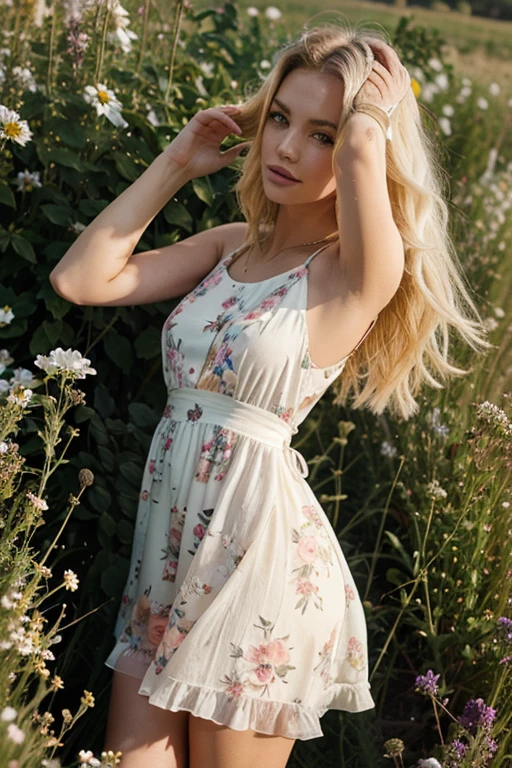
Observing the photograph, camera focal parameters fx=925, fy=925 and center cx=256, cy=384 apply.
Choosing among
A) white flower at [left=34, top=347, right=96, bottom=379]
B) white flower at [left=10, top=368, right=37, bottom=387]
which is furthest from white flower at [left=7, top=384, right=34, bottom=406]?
white flower at [left=10, top=368, right=37, bottom=387]

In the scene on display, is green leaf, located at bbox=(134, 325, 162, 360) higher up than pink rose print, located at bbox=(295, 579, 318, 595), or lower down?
higher up

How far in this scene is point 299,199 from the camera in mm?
2180

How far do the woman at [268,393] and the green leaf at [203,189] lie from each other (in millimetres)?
223

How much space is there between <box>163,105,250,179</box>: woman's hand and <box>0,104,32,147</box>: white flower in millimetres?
353

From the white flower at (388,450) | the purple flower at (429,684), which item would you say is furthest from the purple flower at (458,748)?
the white flower at (388,450)

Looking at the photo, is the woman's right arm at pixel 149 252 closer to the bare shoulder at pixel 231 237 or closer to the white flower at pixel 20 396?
the bare shoulder at pixel 231 237

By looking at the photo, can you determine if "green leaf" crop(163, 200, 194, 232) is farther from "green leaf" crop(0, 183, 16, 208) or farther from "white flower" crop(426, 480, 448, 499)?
"white flower" crop(426, 480, 448, 499)

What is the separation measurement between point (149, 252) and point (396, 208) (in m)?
0.64

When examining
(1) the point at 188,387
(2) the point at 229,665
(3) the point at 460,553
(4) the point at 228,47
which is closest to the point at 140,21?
(4) the point at 228,47

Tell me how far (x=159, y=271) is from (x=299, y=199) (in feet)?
1.43

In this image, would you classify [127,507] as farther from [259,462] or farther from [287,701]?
[287,701]

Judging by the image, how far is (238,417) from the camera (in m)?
2.05

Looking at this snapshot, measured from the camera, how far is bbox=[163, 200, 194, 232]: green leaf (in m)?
2.60

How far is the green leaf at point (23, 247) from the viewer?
2.41 m
